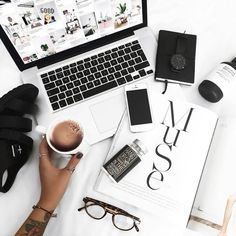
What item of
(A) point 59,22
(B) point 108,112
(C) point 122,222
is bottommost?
(C) point 122,222

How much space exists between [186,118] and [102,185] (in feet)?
0.81

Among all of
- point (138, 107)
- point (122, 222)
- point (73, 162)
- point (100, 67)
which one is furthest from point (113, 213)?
point (100, 67)

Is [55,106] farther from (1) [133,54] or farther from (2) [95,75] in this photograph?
(1) [133,54]

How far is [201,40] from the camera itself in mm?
780

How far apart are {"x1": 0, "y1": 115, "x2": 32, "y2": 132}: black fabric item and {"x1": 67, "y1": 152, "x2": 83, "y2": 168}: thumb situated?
0.42 feet

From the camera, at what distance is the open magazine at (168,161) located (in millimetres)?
623

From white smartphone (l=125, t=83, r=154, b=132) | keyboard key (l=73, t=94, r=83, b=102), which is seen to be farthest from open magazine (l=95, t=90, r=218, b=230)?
keyboard key (l=73, t=94, r=83, b=102)

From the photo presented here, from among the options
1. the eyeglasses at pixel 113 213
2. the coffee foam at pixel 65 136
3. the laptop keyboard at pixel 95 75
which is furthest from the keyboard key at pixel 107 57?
the eyeglasses at pixel 113 213

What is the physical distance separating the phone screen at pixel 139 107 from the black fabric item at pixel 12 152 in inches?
9.5

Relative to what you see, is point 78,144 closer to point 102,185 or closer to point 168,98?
point 102,185

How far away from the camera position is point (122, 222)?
0.62m

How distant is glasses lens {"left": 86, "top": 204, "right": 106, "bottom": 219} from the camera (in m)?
0.63

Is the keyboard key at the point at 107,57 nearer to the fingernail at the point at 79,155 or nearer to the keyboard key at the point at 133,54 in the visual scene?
the keyboard key at the point at 133,54

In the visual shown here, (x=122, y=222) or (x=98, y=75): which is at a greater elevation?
(x=98, y=75)
